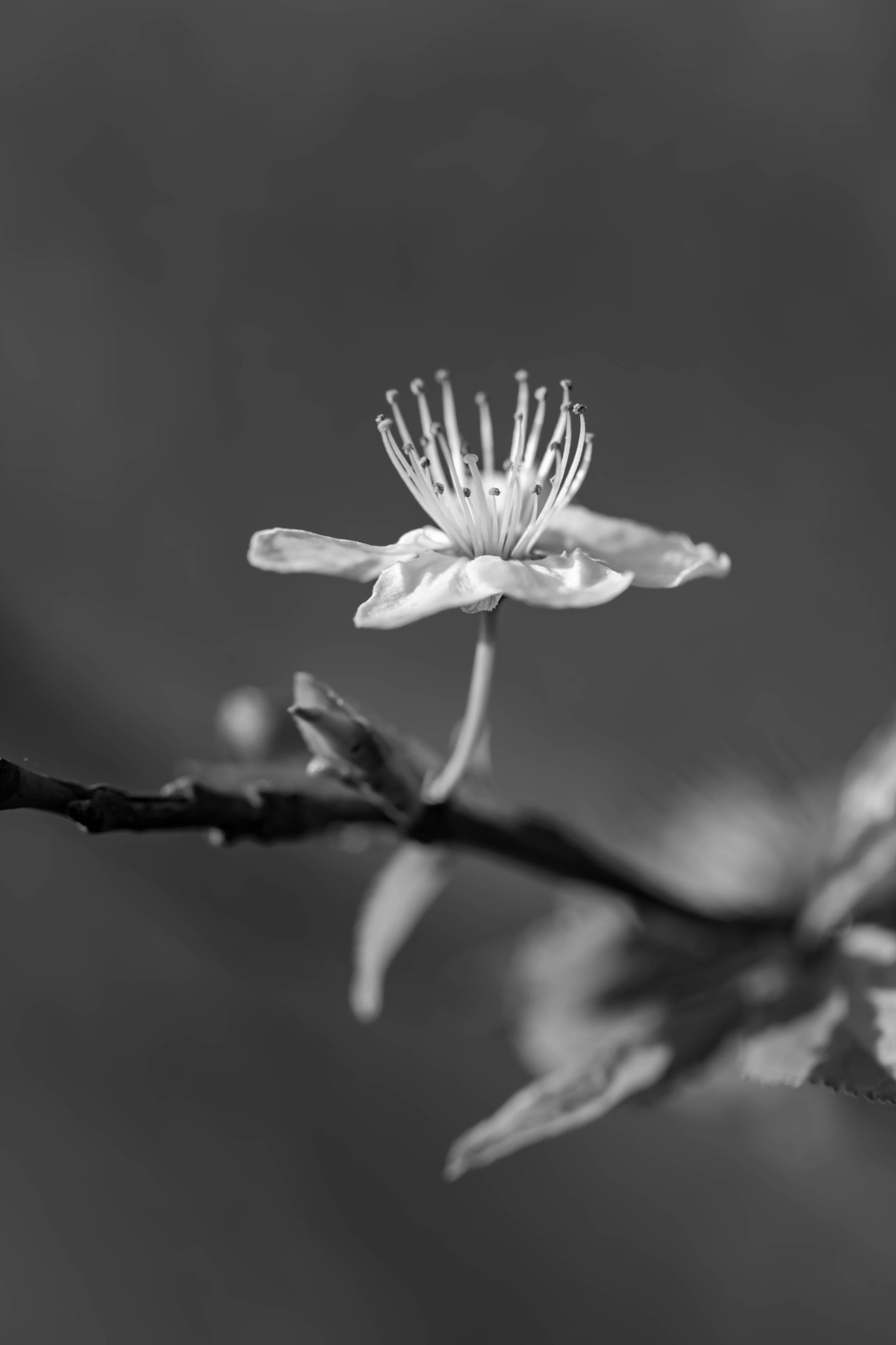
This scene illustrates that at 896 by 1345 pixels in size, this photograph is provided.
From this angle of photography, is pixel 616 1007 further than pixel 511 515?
Yes

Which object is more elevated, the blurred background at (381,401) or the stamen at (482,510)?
the blurred background at (381,401)

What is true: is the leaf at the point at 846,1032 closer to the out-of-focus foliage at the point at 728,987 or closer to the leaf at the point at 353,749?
the out-of-focus foliage at the point at 728,987

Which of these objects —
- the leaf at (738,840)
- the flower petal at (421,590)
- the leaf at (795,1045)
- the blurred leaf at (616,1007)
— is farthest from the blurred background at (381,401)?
the flower petal at (421,590)

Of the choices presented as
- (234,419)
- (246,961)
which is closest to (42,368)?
(234,419)

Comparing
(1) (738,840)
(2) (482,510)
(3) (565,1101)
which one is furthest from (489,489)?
(1) (738,840)

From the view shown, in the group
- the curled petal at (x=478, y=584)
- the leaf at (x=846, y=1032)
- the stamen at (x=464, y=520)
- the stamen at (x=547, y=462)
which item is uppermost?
the stamen at (x=547, y=462)

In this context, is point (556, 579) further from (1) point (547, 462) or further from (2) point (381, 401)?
(2) point (381, 401)

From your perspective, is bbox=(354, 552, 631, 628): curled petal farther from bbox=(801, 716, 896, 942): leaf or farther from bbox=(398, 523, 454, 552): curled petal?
bbox=(801, 716, 896, 942): leaf

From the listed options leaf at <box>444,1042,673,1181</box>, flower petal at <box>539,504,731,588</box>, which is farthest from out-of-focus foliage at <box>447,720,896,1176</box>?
flower petal at <box>539,504,731,588</box>
